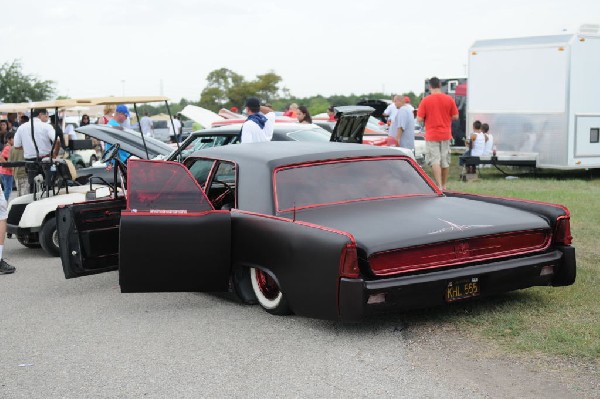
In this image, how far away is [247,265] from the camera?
6723 mm

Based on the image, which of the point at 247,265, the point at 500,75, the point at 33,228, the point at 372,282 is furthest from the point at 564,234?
the point at 500,75

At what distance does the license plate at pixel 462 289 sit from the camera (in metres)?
6.12

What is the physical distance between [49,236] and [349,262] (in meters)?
5.20

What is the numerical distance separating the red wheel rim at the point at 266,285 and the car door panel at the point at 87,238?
58.5 inches

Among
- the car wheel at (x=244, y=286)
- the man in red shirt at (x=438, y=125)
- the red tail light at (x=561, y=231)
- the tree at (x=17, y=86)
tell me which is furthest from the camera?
the tree at (x=17, y=86)

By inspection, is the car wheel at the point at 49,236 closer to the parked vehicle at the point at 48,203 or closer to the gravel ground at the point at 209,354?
the parked vehicle at the point at 48,203

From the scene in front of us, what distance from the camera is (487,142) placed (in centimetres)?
1848

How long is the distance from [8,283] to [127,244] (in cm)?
263

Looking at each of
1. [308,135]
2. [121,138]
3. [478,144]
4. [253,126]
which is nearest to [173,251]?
[253,126]

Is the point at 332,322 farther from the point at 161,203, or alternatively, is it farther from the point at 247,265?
the point at 161,203

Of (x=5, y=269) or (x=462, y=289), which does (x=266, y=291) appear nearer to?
Result: (x=462, y=289)

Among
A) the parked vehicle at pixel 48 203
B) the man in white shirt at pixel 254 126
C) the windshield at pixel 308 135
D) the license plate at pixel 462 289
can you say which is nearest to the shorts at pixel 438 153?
the windshield at pixel 308 135

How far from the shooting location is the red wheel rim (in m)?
6.77

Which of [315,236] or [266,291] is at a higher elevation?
[315,236]
